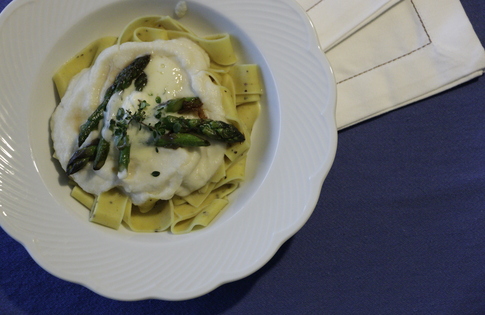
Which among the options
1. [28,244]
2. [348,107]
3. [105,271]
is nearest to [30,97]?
[28,244]

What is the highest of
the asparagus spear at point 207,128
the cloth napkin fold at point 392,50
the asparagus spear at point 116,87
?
the asparagus spear at point 116,87

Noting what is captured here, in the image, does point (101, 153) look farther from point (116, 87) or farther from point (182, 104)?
point (182, 104)

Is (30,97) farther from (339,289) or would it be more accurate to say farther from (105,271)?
(339,289)

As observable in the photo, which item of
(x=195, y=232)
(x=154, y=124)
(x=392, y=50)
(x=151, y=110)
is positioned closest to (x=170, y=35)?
(x=151, y=110)

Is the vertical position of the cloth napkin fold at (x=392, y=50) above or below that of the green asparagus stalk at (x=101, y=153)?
below

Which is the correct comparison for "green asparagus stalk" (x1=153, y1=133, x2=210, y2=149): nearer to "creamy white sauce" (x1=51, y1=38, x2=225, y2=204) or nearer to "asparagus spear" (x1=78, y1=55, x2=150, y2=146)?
"creamy white sauce" (x1=51, y1=38, x2=225, y2=204)

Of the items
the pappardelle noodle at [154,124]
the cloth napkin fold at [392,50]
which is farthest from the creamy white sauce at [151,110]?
the cloth napkin fold at [392,50]

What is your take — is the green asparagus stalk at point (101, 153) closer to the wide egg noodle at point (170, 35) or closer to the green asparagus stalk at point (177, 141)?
the green asparagus stalk at point (177, 141)
